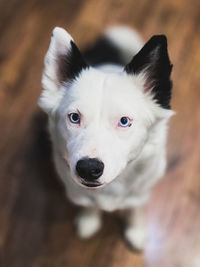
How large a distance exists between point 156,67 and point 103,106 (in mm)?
209

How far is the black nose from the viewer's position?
0.95 metres

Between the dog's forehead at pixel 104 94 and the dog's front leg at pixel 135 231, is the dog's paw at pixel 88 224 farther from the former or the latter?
the dog's forehead at pixel 104 94

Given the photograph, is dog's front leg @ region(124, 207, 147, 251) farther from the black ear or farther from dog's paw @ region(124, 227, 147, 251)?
the black ear

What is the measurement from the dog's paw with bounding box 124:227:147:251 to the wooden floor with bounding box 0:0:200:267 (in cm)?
4

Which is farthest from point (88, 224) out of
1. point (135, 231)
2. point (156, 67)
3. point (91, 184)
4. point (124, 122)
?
point (156, 67)

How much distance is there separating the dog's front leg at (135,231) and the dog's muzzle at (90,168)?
692mm

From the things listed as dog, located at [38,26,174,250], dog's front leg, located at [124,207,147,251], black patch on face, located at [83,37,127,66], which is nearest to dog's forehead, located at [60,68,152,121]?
dog, located at [38,26,174,250]

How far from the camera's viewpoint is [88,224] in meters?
1.68

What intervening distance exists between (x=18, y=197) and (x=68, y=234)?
0.33m

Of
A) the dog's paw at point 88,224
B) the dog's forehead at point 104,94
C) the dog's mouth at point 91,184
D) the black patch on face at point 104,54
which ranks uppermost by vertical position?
the black patch on face at point 104,54

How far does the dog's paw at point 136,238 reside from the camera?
1640 millimetres

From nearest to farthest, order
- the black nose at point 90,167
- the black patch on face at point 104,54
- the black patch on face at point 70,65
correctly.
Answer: the black nose at point 90,167
the black patch on face at point 70,65
the black patch on face at point 104,54

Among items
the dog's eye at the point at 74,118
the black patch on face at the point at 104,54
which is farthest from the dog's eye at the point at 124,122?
the black patch on face at the point at 104,54

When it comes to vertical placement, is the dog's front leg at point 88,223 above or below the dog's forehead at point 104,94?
below
